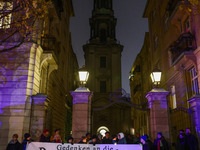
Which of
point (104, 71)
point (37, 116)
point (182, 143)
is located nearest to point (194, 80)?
point (182, 143)

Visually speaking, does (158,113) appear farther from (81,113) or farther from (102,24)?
(102,24)

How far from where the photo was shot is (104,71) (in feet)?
147

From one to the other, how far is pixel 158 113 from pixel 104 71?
111ft

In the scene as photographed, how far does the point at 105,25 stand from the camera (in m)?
50.7

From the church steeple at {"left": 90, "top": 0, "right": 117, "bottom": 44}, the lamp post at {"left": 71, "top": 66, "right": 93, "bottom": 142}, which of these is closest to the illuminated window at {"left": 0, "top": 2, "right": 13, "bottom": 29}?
the lamp post at {"left": 71, "top": 66, "right": 93, "bottom": 142}

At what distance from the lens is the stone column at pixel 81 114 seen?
1076cm

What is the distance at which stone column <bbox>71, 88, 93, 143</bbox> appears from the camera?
10.8 m

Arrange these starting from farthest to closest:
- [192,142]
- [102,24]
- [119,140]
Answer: [102,24]
[192,142]
[119,140]

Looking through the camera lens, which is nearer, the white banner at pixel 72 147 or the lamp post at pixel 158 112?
the white banner at pixel 72 147

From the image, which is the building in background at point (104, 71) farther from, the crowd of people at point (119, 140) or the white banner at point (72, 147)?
the white banner at point (72, 147)

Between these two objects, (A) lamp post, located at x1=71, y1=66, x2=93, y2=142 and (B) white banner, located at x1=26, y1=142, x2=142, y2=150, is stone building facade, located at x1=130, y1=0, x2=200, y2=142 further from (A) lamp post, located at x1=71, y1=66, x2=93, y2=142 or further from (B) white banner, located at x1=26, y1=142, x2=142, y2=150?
(B) white banner, located at x1=26, y1=142, x2=142, y2=150

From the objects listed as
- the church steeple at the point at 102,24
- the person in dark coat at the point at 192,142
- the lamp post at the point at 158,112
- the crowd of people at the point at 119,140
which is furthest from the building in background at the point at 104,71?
the person in dark coat at the point at 192,142

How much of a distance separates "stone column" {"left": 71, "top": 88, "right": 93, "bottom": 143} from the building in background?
2847 centimetres

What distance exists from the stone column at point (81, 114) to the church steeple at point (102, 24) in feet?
122
